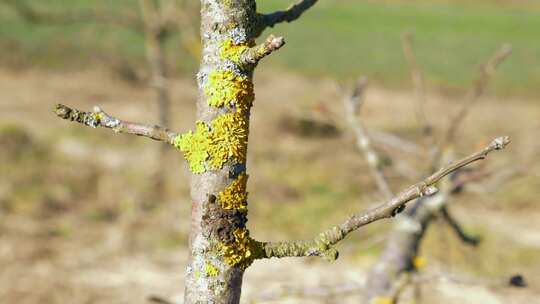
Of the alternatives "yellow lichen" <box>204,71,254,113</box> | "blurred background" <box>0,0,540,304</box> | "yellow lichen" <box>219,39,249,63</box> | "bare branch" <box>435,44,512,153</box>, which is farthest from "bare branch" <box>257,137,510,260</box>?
"bare branch" <box>435,44,512,153</box>

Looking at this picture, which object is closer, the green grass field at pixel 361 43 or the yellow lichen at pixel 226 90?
the yellow lichen at pixel 226 90

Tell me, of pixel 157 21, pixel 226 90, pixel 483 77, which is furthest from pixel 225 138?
pixel 157 21

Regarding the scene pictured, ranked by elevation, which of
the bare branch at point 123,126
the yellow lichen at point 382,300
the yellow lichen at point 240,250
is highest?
the yellow lichen at point 382,300

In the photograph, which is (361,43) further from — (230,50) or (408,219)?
(230,50)

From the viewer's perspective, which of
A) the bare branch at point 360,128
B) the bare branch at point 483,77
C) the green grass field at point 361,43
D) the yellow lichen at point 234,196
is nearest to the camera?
the yellow lichen at point 234,196

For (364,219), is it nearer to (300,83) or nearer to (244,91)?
(244,91)

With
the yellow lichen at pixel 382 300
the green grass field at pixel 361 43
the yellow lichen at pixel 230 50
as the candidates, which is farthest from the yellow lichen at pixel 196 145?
the green grass field at pixel 361 43

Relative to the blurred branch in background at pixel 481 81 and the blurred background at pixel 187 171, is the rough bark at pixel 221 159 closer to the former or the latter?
the blurred background at pixel 187 171

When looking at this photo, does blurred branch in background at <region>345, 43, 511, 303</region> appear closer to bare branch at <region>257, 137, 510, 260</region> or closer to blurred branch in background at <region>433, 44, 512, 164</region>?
blurred branch in background at <region>433, 44, 512, 164</region>
